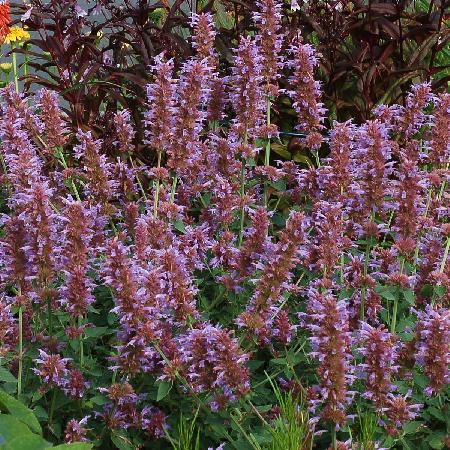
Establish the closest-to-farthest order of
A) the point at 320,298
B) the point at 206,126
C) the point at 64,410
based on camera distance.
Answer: the point at 320,298
the point at 64,410
the point at 206,126

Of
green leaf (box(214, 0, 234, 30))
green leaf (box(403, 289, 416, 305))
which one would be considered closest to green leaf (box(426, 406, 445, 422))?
green leaf (box(403, 289, 416, 305))

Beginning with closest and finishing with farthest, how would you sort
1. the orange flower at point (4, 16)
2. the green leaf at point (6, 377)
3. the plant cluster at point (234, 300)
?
the plant cluster at point (234, 300) → the green leaf at point (6, 377) → the orange flower at point (4, 16)

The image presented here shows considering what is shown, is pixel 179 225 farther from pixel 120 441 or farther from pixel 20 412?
pixel 20 412

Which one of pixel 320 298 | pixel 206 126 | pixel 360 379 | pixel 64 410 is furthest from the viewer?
pixel 206 126

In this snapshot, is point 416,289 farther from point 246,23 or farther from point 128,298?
point 246,23

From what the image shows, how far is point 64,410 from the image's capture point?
9.96 feet

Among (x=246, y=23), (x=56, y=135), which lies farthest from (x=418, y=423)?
(x=246, y=23)

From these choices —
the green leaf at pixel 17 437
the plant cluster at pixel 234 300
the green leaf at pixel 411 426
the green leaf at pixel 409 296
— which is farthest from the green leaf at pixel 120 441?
the green leaf at pixel 409 296

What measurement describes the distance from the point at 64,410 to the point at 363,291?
3.31 feet

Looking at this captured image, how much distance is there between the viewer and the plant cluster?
2512 mm

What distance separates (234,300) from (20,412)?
86 centimetres

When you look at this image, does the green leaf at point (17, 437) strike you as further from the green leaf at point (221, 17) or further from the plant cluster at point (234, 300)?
the green leaf at point (221, 17)

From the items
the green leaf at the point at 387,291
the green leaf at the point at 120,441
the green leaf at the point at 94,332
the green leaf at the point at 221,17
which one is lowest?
the green leaf at the point at 120,441

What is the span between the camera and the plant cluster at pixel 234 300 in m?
2.51
